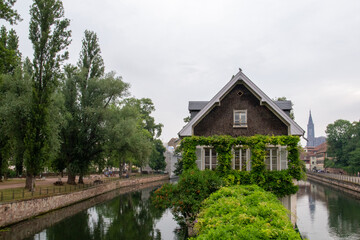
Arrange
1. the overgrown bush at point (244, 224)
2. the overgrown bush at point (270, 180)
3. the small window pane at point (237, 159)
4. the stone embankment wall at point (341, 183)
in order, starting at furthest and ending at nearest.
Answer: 1. the stone embankment wall at point (341, 183)
2. the small window pane at point (237, 159)
3. the overgrown bush at point (270, 180)
4. the overgrown bush at point (244, 224)

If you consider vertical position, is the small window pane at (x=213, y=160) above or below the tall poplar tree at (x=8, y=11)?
below

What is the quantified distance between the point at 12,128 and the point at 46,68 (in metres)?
6.67

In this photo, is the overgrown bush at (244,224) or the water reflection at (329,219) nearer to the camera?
the overgrown bush at (244,224)

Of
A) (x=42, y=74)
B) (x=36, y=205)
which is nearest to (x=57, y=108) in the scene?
(x=42, y=74)

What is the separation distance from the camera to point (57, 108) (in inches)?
1288

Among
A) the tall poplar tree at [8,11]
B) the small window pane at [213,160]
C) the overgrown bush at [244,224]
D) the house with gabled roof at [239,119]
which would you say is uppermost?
the tall poplar tree at [8,11]

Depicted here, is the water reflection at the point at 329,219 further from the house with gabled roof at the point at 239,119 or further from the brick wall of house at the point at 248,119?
the brick wall of house at the point at 248,119

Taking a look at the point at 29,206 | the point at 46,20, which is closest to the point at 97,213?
the point at 29,206

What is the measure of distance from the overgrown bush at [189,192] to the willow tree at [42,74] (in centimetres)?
1563

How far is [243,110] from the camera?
20.6 metres

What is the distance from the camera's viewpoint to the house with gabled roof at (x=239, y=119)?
19922 mm

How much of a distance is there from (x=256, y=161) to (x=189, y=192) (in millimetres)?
4652

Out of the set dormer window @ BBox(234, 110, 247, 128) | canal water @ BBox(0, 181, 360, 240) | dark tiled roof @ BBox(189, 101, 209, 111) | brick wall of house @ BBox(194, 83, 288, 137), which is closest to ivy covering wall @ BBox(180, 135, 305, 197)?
brick wall of house @ BBox(194, 83, 288, 137)

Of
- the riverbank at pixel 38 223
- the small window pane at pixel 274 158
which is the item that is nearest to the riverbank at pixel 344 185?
the small window pane at pixel 274 158
